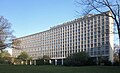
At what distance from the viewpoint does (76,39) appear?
15712 cm

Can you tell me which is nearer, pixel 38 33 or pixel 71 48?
pixel 71 48

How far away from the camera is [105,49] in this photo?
438 feet

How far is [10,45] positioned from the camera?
274 ft

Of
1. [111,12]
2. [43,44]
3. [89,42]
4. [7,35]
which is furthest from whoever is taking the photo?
[43,44]

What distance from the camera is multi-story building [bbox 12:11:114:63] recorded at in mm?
132913

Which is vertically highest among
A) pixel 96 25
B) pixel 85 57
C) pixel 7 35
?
pixel 96 25

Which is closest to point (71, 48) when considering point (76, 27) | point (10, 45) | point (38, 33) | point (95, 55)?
point (76, 27)

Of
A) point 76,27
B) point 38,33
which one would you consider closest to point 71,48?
point 76,27

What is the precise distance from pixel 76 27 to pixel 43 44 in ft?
132

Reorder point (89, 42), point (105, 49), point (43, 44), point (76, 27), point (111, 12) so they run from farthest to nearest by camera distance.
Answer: point (43, 44)
point (76, 27)
point (89, 42)
point (105, 49)
point (111, 12)

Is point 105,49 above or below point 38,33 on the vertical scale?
below

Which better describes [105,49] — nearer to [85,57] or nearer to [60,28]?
[85,57]

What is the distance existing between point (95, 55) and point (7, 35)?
69644 mm

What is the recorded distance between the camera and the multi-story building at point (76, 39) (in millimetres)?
132913
